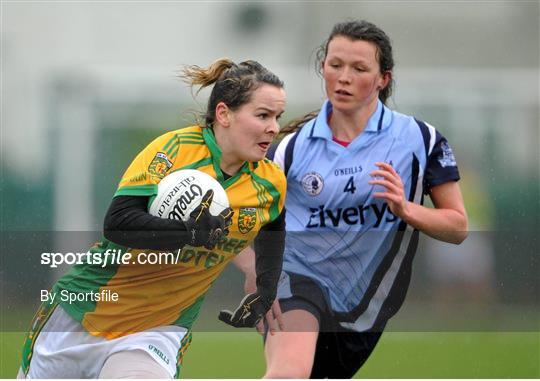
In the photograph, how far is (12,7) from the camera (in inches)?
333

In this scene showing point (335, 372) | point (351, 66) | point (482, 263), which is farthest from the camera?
point (482, 263)

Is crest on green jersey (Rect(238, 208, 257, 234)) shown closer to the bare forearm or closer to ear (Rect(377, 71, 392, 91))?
the bare forearm

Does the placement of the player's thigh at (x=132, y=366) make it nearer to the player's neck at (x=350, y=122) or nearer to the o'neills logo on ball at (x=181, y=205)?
the o'neills logo on ball at (x=181, y=205)

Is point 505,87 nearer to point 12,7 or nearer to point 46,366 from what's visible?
point 12,7

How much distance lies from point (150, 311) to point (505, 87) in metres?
4.74

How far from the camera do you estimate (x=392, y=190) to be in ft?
12.5

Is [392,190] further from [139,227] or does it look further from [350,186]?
[139,227]

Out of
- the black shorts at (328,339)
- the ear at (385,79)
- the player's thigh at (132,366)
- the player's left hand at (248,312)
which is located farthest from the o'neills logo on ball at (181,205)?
the ear at (385,79)

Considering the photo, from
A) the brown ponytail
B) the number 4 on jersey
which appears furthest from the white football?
the number 4 on jersey

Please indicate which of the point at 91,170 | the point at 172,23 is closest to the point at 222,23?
the point at 172,23

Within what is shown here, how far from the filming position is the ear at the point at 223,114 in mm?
3631

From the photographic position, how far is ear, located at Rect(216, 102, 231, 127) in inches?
143

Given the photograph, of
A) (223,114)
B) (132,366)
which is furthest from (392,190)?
(132,366)

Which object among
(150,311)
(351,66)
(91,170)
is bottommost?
(91,170)
